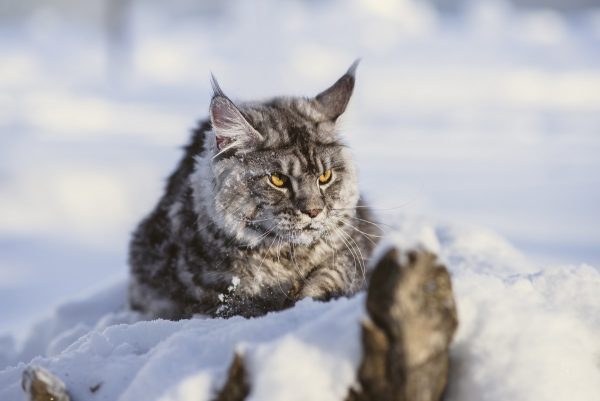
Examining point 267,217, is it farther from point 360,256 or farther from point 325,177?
point 360,256

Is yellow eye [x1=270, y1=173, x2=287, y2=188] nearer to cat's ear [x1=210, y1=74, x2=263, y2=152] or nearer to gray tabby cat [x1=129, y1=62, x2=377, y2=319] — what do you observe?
gray tabby cat [x1=129, y1=62, x2=377, y2=319]

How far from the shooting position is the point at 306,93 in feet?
42.5

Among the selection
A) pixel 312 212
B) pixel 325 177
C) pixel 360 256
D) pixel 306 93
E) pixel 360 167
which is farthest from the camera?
pixel 306 93

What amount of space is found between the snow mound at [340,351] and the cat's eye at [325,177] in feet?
2.97

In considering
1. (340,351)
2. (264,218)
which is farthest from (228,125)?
(340,351)

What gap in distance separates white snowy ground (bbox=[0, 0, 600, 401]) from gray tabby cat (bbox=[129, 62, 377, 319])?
0.48 metres

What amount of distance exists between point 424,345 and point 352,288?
1.40 metres

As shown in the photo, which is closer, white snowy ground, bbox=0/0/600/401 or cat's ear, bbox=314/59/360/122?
white snowy ground, bbox=0/0/600/401

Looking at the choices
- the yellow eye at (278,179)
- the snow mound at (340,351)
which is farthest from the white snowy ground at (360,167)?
the yellow eye at (278,179)

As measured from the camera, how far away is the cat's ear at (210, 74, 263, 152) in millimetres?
2842

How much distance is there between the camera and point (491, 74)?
696 inches

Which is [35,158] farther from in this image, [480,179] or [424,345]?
[424,345]

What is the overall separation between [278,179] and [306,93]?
404 inches

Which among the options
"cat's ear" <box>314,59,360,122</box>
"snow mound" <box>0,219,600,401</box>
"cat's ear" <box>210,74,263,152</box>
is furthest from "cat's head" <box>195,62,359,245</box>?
"snow mound" <box>0,219,600,401</box>
